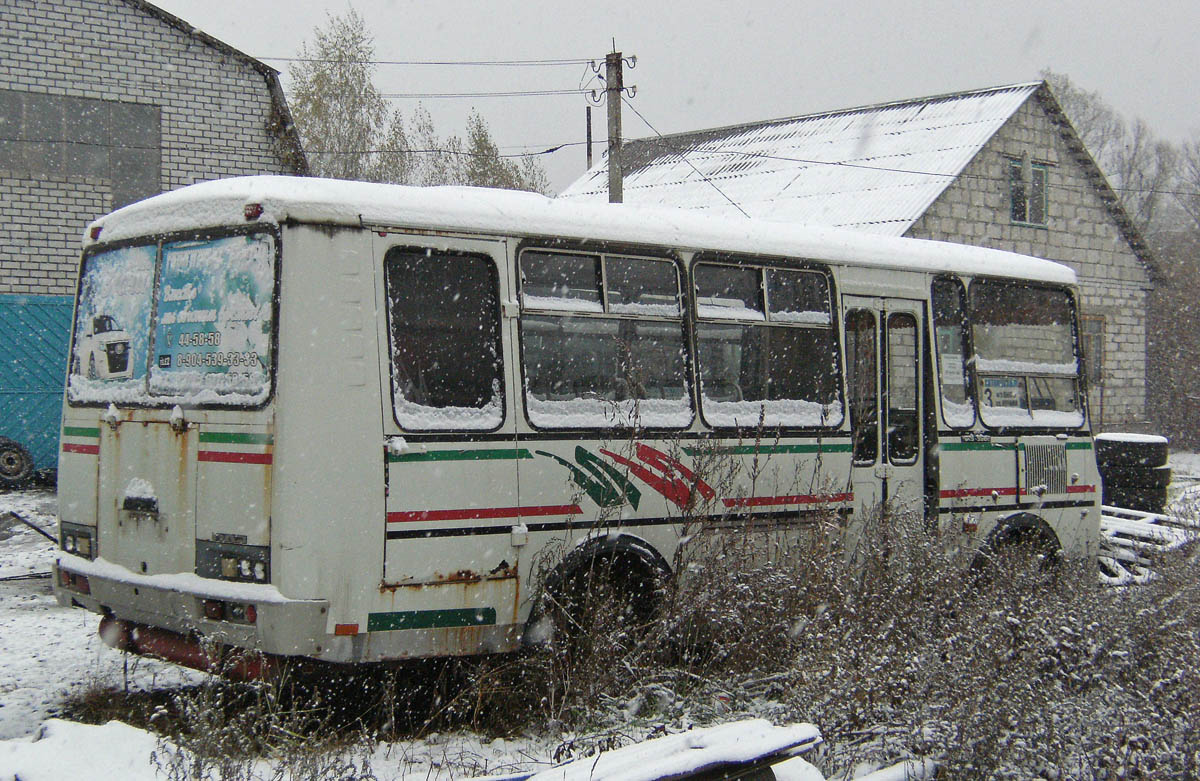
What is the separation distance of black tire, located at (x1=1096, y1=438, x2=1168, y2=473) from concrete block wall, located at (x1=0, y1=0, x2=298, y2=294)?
1224cm

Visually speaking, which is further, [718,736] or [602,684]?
[602,684]

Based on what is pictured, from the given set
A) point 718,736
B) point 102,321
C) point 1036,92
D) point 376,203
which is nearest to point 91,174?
point 102,321

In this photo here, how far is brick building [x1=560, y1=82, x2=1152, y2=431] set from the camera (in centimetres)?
2180

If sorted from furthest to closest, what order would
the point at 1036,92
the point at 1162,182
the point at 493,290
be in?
1. the point at 1162,182
2. the point at 1036,92
3. the point at 493,290

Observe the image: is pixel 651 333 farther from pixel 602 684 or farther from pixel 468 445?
pixel 602 684

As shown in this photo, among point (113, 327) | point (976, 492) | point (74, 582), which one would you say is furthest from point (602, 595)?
point (976, 492)

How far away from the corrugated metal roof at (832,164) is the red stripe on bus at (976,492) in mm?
11613

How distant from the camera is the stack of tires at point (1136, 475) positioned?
42.0 feet

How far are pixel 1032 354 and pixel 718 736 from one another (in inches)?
236

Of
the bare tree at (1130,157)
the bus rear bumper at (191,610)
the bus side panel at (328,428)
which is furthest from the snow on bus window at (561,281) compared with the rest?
the bare tree at (1130,157)

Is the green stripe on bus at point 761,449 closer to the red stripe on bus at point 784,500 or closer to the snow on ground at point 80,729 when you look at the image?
the red stripe on bus at point 784,500

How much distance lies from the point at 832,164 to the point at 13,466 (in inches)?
651

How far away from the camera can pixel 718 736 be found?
423 centimetres

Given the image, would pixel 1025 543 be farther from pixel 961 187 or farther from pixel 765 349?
pixel 961 187
